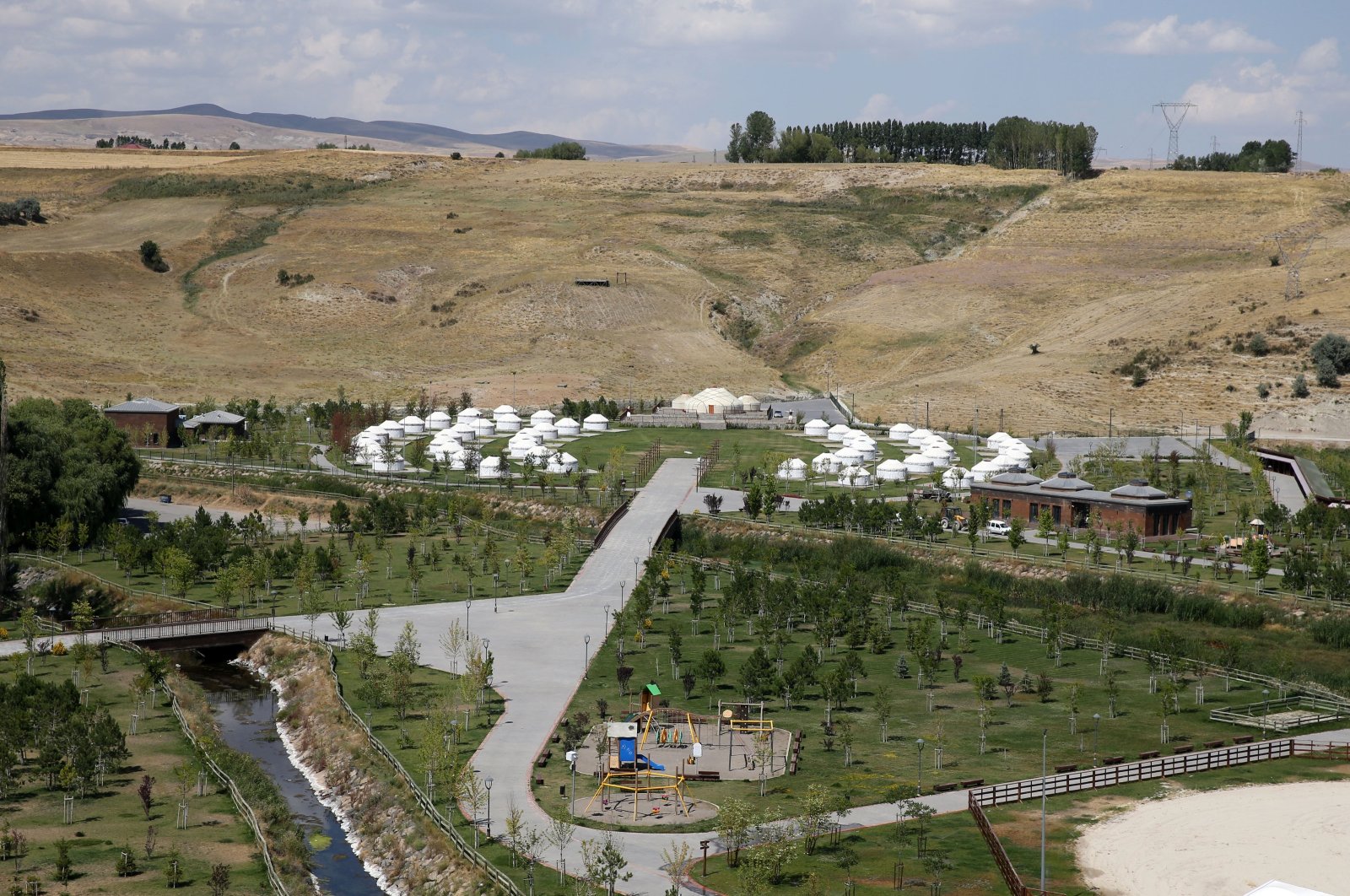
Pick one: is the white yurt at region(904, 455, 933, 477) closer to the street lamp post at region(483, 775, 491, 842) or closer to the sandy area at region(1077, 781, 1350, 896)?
the sandy area at region(1077, 781, 1350, 896)

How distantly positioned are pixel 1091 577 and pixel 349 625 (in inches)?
1388

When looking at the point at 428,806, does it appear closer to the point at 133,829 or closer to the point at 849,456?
the point at 133,829

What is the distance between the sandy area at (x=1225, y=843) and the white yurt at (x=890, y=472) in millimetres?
60552

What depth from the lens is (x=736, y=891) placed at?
128 ft

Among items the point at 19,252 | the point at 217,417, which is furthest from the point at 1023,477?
the point at 19,252

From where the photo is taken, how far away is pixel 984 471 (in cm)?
10512

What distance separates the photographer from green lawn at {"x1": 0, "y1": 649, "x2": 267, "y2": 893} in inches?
1618

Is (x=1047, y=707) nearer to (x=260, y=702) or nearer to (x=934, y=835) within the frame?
(x=934, y=835)

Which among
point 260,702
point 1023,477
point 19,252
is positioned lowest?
point 260,702

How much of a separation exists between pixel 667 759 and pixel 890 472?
60881 mm

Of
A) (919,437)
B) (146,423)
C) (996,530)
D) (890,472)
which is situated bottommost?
(996,530)

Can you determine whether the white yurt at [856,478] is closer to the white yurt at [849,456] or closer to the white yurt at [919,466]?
the white yurt at [849,456]

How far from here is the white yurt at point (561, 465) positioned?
110 metres

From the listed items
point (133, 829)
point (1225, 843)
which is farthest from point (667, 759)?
point (1225, 843)
